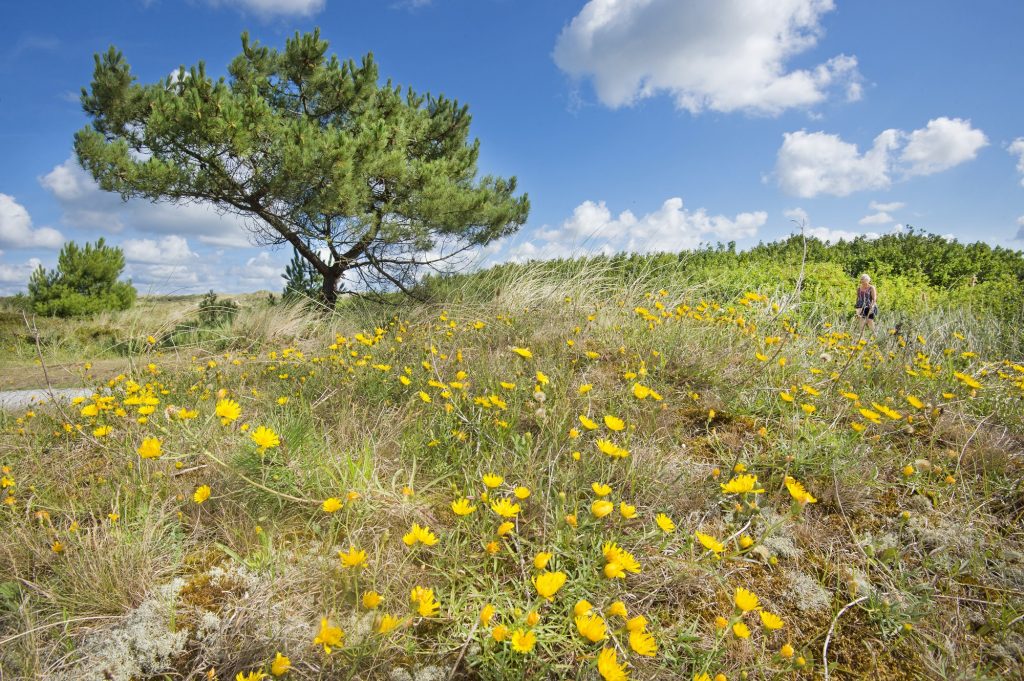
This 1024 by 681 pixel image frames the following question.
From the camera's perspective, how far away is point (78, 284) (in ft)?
39.6

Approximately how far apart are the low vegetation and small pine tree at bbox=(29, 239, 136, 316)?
40.5 ft

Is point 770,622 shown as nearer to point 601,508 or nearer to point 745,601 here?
point 745,601

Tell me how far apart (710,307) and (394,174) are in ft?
19.4

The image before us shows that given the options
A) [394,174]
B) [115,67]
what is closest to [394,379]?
[394,174]

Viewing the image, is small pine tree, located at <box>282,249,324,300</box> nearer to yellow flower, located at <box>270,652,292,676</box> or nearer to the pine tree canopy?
the pine tree canopy

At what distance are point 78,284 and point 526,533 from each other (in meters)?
15.7

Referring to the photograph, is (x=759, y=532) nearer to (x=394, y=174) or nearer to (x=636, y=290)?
(x=636, y=290)

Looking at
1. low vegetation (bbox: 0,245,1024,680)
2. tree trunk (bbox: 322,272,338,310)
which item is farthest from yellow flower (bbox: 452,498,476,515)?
tree trunk (bbox: 322,272,338,310)

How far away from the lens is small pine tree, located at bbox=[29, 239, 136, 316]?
1159 cm

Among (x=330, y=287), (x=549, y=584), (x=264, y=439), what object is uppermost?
(x=330, y=287)

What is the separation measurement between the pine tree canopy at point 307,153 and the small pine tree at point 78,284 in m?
5.90

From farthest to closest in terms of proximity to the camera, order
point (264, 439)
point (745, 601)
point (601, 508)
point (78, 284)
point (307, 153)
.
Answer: point (78, 284) → point (307, 153) → point (264, 439) → point (601, 508) → point (745, 601)

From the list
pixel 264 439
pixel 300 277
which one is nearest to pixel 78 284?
pixel 300 277

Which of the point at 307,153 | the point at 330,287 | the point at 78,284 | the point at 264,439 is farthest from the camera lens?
the point at 78,284
